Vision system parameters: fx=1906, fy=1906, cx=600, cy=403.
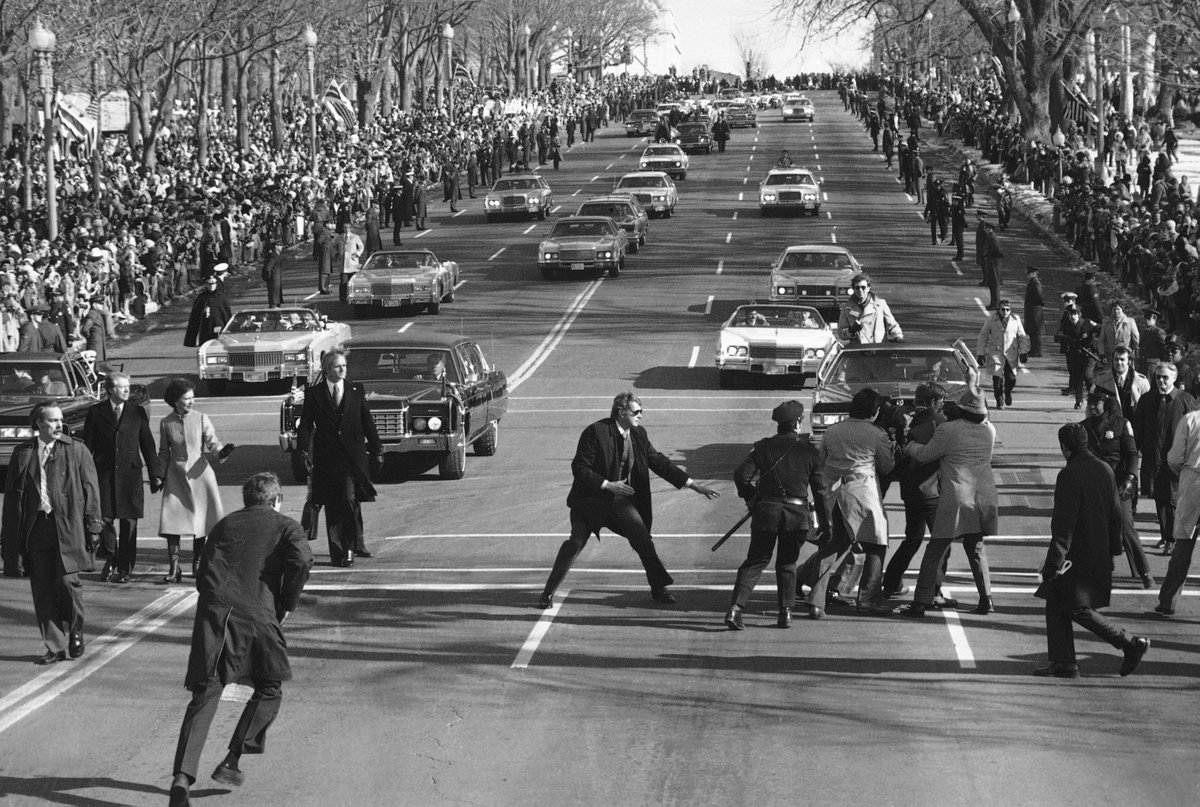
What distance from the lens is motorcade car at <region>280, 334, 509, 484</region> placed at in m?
19.9

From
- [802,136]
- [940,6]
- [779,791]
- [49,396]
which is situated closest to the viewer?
[779,791]

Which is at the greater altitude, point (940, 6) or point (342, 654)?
point (940, 6)

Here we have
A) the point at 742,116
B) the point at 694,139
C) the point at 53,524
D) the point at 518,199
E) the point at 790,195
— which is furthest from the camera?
the point at 742,116

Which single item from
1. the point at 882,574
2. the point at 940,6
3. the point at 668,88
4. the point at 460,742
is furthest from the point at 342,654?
the point at 668,88

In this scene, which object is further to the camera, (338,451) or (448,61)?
(448,61)

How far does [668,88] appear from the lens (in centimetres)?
14162

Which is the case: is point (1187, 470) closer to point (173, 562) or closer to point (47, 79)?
point (173, 562)

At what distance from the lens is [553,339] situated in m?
34.4

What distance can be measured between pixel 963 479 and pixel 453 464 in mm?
8134

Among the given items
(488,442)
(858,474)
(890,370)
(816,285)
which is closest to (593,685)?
(858,474)

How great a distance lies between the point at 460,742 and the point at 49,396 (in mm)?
11589

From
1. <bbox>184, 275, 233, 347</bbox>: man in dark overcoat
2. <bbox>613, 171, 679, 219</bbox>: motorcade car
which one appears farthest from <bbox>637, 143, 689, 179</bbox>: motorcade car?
<bbox>184, 275, 233, 347</bbox>: man in dark overcoat

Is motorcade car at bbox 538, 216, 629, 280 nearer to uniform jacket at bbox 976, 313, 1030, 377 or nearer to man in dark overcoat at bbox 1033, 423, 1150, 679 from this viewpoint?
uniform jacket at bbox 976, 313, 1030, 377

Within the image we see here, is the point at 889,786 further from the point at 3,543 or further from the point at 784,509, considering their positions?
the point at 3,543
